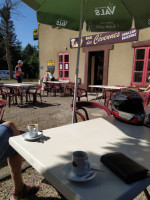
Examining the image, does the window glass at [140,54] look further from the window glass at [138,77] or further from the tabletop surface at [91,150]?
the tabletop surface at [91,150]

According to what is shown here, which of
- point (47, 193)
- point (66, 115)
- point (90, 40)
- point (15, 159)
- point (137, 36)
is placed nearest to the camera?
point (15, 159)

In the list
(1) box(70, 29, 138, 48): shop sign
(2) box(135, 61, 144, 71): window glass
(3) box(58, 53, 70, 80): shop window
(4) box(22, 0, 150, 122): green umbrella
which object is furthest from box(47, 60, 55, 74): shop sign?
(4) box(22, 0, 150, 122): green umbrella

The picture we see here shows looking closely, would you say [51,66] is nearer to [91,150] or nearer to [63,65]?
[63,65]

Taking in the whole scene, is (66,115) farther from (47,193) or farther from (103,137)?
(103,137)

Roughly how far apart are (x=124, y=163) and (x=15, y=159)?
1.18m

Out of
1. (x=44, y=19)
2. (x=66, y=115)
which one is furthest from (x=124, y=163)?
(x=66, y=115)

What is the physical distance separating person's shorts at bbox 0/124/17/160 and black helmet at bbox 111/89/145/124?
1167 mm

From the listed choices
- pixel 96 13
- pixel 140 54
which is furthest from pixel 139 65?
pixel 96 13

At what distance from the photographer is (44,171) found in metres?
0.87

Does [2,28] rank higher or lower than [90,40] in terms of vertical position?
higher

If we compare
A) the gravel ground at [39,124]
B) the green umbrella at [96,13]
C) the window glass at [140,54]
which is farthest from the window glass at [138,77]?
the green umbrella at [96,13]

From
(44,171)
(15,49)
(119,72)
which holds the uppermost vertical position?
(15,49)

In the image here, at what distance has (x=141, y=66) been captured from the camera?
7.13m

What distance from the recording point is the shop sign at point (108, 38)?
7.13 meters
